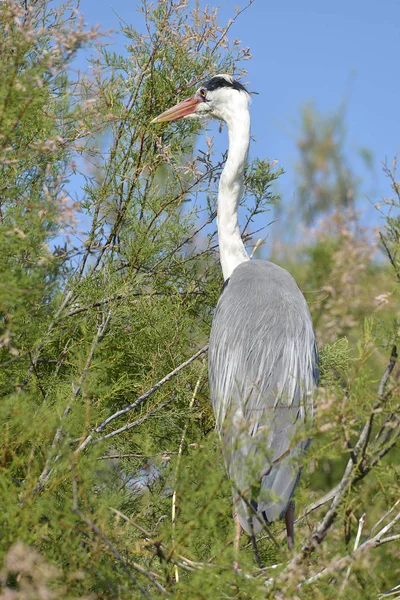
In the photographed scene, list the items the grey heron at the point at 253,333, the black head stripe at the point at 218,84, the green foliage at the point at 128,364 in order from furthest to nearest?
1. the black head stripe at the point at 218,84
2. the grey heron at the point at 253,333
3. the green foliage at the point at 128,364

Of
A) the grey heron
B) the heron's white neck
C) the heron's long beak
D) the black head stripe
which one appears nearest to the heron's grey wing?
the grey heron

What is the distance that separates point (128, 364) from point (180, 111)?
1017 mm

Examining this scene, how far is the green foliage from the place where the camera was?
3.99 feet

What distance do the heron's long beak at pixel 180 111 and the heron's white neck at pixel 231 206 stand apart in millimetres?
250

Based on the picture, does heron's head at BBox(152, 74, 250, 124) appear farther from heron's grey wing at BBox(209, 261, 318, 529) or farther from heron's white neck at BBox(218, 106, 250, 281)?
heron's grey wing at BBox(209, 261, 318, 529)

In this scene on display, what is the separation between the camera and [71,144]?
2.08m

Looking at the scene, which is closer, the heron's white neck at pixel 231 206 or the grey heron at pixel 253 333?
the grey heron at pixel 253 333

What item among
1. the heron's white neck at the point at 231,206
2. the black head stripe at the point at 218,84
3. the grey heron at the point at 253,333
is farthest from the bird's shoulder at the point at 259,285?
the black head stripe at the point at 218,84

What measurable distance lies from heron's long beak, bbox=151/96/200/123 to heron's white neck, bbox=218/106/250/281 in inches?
9.8

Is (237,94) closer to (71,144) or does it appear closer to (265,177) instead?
(265,177)

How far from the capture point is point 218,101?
310cm

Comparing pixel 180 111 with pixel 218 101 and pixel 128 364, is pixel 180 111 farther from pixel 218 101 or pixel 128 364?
pixel 128 364

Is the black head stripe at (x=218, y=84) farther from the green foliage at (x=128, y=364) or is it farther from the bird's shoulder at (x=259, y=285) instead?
the bird's shoulder at (x=259, y=285)

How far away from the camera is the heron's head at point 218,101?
2809 millimetres
